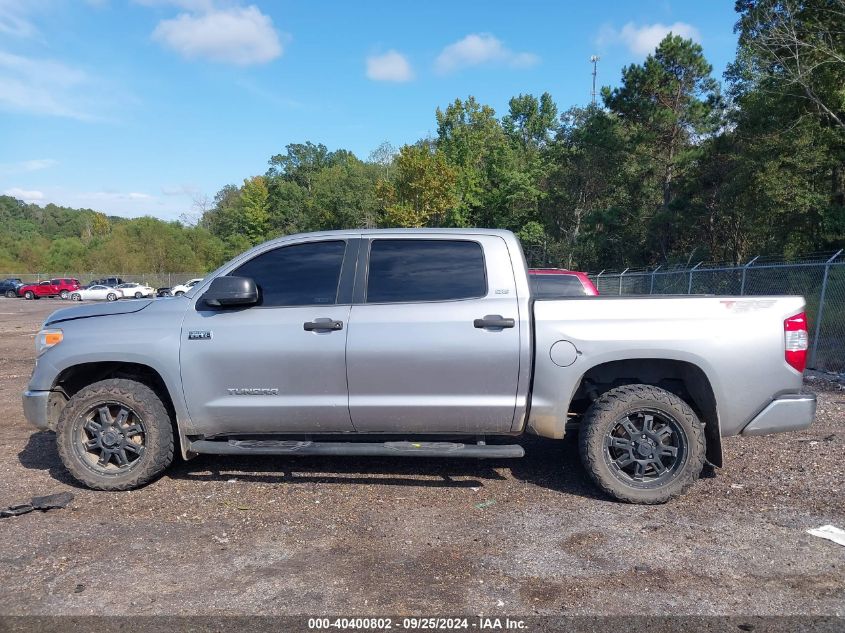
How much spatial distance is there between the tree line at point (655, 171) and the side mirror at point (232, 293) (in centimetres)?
1755

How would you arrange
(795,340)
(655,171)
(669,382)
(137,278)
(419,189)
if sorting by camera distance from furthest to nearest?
1. (137,278)
2. (419,189)
3. (655,171)
4. (669,382)
5. (795,340)

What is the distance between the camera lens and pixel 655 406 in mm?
4383

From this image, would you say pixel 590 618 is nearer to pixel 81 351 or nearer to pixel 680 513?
pixel 680 513

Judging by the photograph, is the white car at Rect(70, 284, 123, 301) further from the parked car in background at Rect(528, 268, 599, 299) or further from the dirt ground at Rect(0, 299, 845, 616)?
the dirt ground at Rect(0, 299, 845, 616)

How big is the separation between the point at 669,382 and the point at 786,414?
31.7 inches

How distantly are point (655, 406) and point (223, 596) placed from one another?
3076mm

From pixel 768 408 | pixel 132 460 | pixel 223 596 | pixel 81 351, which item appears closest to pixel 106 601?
pixel 223 596

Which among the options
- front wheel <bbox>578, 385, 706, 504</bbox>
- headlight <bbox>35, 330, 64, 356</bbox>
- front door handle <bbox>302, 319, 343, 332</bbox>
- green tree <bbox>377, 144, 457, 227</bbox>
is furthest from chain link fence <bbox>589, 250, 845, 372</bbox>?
green tree <bbox>377, 144, 457, 227</bbox>

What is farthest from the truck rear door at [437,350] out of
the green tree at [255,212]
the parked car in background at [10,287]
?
the green tree at [255,212]

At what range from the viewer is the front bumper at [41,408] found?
15.6 feet

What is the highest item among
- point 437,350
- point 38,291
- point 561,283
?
point 561,283

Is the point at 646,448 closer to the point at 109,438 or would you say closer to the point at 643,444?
the point at 643,444

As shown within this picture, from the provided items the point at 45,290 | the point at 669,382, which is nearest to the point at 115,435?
the point at 669,382

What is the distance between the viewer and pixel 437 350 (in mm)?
4371
